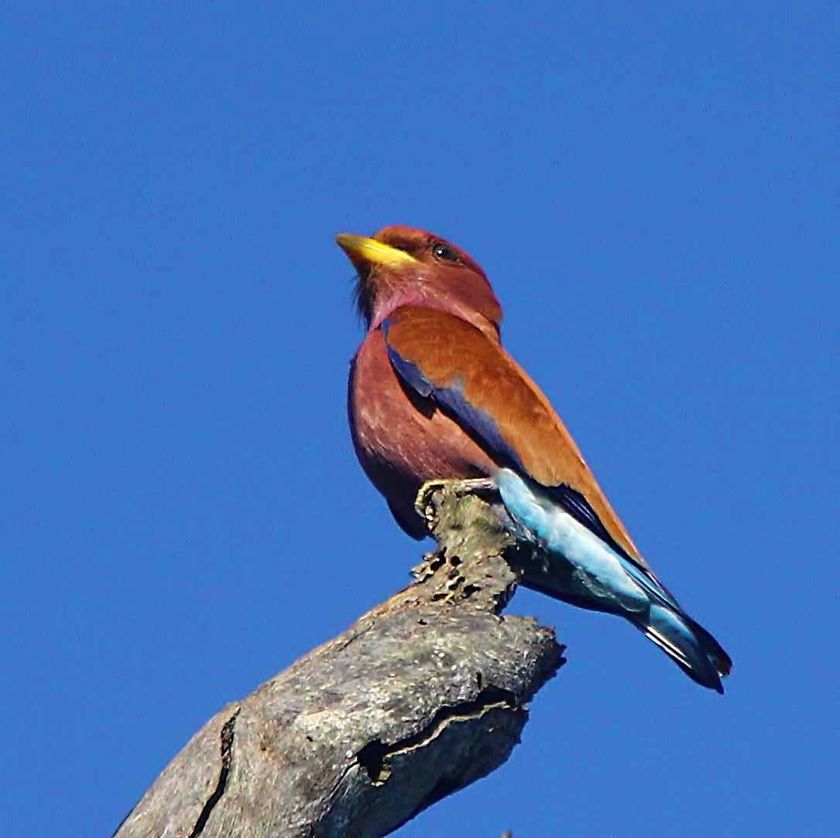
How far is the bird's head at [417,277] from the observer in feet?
26.2

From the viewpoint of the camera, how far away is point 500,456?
6738mm

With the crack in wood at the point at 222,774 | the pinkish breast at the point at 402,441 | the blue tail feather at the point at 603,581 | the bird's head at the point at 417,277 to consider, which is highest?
the bird's head at the point at 417,277

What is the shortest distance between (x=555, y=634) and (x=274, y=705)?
3.43ft

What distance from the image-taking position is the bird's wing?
668 cm

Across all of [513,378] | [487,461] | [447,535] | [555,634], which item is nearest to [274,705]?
[555,634]

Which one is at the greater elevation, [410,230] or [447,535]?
[410,230]

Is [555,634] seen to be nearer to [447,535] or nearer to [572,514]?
[447,535]

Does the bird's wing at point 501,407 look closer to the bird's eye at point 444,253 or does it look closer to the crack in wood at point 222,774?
the bird's eye at point 444,253

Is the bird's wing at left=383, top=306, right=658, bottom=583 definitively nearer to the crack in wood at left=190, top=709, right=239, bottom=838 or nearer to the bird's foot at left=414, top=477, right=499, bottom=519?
the bird's foot at left=414, top=477, right=499, bottom=519

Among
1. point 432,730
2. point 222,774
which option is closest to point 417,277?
point 432,730

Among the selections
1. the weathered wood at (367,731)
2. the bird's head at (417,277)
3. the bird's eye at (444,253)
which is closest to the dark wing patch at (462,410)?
the bird's head at (417,277)

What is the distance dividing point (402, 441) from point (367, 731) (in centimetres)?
289

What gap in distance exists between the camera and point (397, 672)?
4172 millimetres

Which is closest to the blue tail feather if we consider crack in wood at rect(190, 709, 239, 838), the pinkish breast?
the pinkish breast
